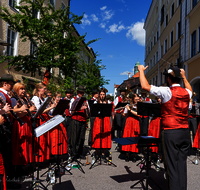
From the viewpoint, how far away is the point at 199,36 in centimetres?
1321

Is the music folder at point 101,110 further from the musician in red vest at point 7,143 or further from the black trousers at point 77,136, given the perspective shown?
the musician in red vest at point 7,143

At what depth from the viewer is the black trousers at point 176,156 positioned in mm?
2908

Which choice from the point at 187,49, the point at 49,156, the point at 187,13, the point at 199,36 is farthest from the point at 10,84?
the point at 187,13

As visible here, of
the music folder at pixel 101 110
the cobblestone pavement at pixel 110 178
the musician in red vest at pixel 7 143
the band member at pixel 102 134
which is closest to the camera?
the musician in red vest at pixel 7 143

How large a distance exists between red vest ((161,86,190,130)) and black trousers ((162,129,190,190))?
11 centimetres

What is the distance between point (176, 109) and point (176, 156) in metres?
0.72

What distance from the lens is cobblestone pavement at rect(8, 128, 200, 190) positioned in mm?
3969

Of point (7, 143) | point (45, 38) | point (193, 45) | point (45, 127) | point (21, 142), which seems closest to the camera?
point (45, 127)

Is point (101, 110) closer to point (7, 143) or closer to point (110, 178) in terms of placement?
point (110, 178)

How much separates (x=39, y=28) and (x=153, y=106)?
10.3 m

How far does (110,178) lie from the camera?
4.45 meters

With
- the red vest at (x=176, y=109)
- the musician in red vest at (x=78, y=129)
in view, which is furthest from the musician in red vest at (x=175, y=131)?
the musician in red vest at (x=78, y=129)

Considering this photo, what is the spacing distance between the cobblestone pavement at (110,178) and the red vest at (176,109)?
1776mm

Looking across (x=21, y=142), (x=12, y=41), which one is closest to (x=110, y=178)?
(x=21, y=142)
